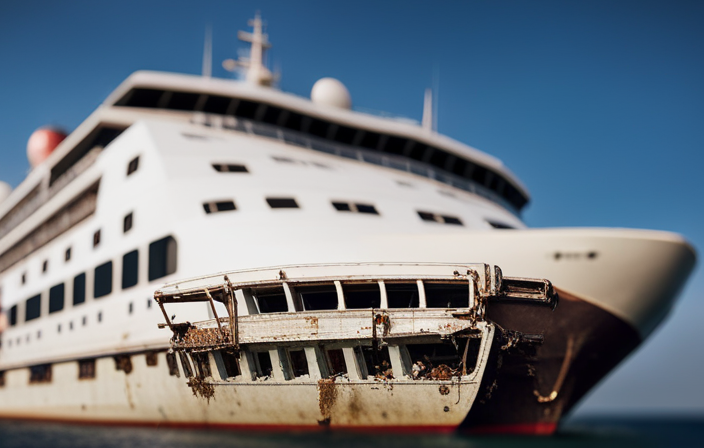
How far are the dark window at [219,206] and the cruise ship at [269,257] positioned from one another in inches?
1.4

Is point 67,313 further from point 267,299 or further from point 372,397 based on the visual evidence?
point 372,397

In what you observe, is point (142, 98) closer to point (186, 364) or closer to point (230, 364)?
point (186, 364)

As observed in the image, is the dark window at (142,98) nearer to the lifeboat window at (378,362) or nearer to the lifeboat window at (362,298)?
the lifeboat window at (362,298)

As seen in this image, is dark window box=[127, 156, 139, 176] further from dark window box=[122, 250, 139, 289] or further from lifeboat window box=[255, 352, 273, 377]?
lifeboat window box=[255, 352, 273, 377]

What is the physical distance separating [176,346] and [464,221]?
322 inches

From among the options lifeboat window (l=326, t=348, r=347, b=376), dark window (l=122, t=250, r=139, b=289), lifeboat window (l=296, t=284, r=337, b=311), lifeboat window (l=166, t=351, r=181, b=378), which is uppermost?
lifeboat window (l=296, t=284, r=337, b=311)

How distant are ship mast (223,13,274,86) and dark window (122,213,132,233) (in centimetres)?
1133

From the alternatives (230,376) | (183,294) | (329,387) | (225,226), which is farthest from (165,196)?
(329,387)

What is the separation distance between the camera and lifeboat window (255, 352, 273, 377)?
44.5ft

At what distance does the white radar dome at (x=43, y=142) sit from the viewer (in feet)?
115

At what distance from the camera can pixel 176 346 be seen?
14.2 m

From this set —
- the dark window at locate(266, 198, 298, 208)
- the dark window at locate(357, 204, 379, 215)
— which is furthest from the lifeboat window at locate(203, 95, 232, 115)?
the dark window at locate(357, 204, 379, 215)

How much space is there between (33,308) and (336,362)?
1534 centimetres

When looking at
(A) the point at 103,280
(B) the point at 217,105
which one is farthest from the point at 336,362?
(B) the point at 217,105
